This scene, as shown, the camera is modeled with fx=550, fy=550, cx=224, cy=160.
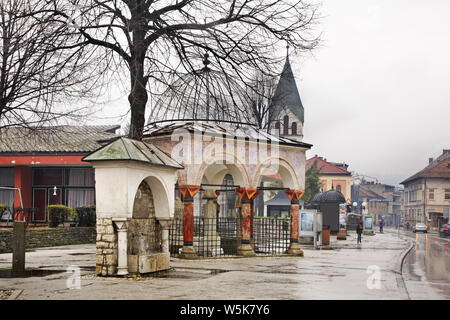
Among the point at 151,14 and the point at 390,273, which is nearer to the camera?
the point at 390,273

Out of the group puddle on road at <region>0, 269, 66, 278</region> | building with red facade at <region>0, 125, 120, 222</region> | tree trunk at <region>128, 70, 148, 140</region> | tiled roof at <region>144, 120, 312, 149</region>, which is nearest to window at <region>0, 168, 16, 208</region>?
building with red facade at <region>0, 125, 120, 222</region>

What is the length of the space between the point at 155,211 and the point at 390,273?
6853 mm

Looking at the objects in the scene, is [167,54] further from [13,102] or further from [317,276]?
[317,276]

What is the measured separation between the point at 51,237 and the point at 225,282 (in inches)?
538

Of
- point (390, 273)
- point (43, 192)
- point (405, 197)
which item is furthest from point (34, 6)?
point (405, 197)

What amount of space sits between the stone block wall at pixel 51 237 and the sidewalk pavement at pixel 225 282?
320cm

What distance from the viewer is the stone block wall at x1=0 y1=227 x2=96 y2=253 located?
2053cm

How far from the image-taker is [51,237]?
77.7 feet

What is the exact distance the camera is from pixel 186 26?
1706cm

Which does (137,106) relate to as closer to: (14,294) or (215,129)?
(215,129)

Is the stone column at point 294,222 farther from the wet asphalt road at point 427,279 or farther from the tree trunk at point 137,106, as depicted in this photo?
the tree trunk at point 137,106

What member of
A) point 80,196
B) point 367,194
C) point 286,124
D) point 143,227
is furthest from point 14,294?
point 367,194
